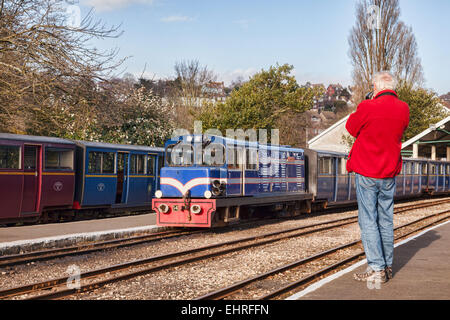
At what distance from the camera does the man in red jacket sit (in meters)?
6.01

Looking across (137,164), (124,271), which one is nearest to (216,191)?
(124,271)

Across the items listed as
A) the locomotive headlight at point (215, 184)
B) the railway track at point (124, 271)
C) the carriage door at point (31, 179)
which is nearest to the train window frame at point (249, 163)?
the locomotive headlight at point (215, 184)

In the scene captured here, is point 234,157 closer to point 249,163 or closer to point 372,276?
point 249,163

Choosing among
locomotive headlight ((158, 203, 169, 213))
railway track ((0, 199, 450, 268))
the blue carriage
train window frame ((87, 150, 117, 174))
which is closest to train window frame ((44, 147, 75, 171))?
the blue carriage

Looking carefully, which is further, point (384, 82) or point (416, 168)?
point (416, 168)

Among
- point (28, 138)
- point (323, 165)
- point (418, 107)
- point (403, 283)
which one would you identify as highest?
point (418, 107)

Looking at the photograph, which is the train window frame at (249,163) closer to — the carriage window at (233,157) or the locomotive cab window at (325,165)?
the carriage window at (233,157)

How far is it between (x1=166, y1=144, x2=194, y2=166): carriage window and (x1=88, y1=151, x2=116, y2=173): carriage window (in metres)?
4.21

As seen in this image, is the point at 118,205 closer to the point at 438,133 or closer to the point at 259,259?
the point at 259,259

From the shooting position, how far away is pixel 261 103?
37344 millimetres

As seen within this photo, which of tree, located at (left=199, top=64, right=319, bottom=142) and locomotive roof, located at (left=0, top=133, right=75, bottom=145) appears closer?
locomotive roof, located at (left=0, top=133, right=75, bottom=145)

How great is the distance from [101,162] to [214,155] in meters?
5.72

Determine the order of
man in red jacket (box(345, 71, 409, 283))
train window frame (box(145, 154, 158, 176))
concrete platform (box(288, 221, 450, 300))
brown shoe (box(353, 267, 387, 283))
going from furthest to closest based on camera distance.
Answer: train window frame (box(145, 154, 158, 176)) → brown shoe (box(353, 267, 387, 283)) → man in red jacket (box(345, 71, 409, 283)) → concrete platform (box(288, 221, 450, 300))

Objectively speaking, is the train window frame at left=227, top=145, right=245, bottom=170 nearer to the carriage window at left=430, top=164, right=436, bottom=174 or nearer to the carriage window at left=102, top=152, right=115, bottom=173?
the carriage window at left=102, top=152, right=115, bottom=173
